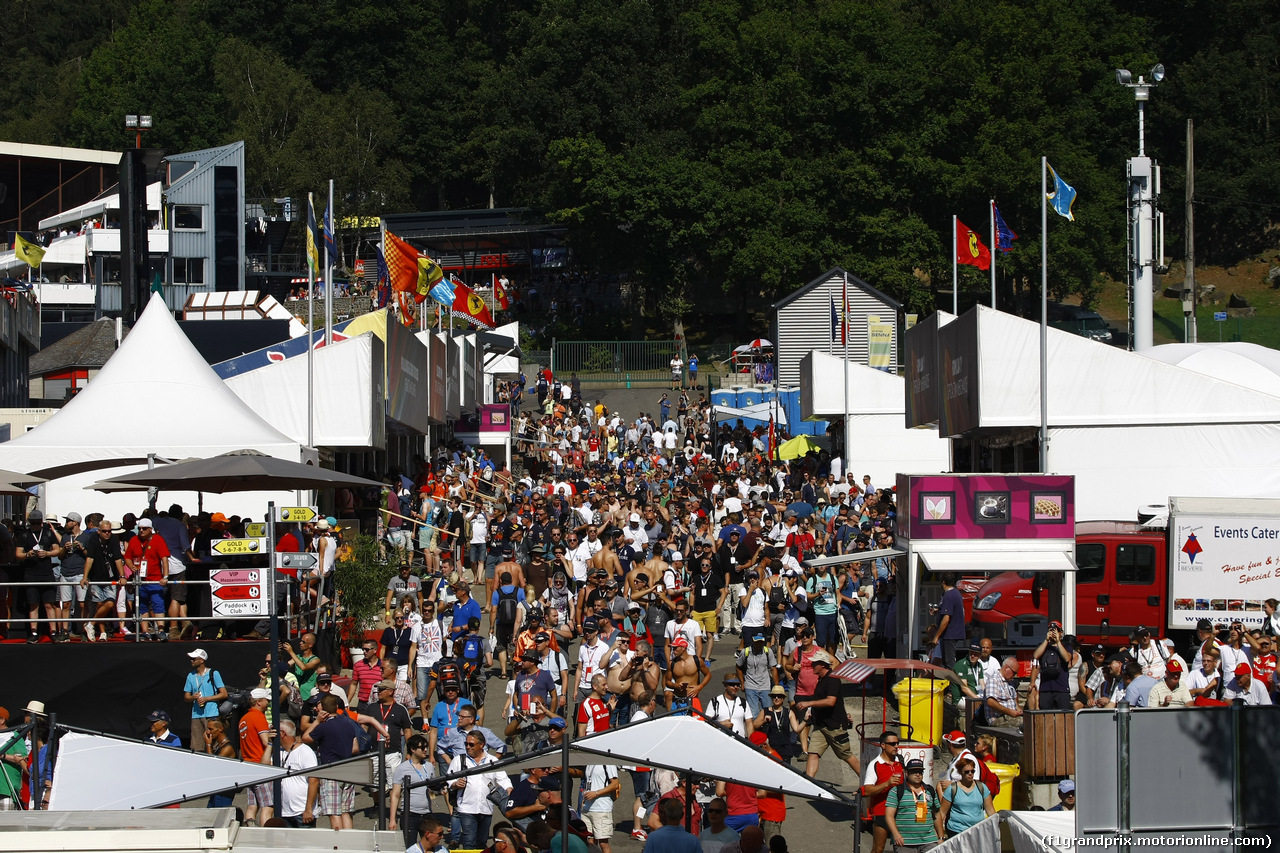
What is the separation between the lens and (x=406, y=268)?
1194 inches

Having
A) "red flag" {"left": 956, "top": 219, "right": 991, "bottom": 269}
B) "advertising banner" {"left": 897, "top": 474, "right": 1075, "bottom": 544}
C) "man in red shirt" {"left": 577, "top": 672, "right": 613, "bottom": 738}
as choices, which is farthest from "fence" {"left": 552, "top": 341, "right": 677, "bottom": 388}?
"man in red shirt" {"left": 577, "top": 672, "right": 613, "bottom": 738}

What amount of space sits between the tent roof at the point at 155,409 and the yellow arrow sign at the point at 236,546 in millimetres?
3568

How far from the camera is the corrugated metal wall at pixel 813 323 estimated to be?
2250 inches

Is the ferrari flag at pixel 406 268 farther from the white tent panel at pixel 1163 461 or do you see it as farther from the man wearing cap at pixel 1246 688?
the man wearing cap at pixel 1246 688

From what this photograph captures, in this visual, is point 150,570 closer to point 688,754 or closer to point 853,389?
point 688,754

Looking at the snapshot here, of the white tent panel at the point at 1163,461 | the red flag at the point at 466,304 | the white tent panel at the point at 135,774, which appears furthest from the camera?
the red flag at the point at 466,304

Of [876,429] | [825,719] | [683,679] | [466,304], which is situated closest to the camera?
[825,719]

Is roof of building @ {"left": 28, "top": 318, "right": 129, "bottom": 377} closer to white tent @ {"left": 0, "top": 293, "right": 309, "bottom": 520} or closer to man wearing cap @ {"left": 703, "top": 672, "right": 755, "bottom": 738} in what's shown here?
white tent @ {"left": 0, "top": 293, "right": 309, "bottom": 520}

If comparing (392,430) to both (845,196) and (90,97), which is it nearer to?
(845,196)

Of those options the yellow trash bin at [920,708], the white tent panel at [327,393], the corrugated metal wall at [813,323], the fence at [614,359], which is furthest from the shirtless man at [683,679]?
the fence at [614,359]

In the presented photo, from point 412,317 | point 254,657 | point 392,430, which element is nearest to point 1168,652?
point 254,657

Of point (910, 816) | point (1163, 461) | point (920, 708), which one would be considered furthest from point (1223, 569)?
point (910, 816)

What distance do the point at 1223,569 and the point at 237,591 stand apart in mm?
12853

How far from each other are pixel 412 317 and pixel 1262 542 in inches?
792
